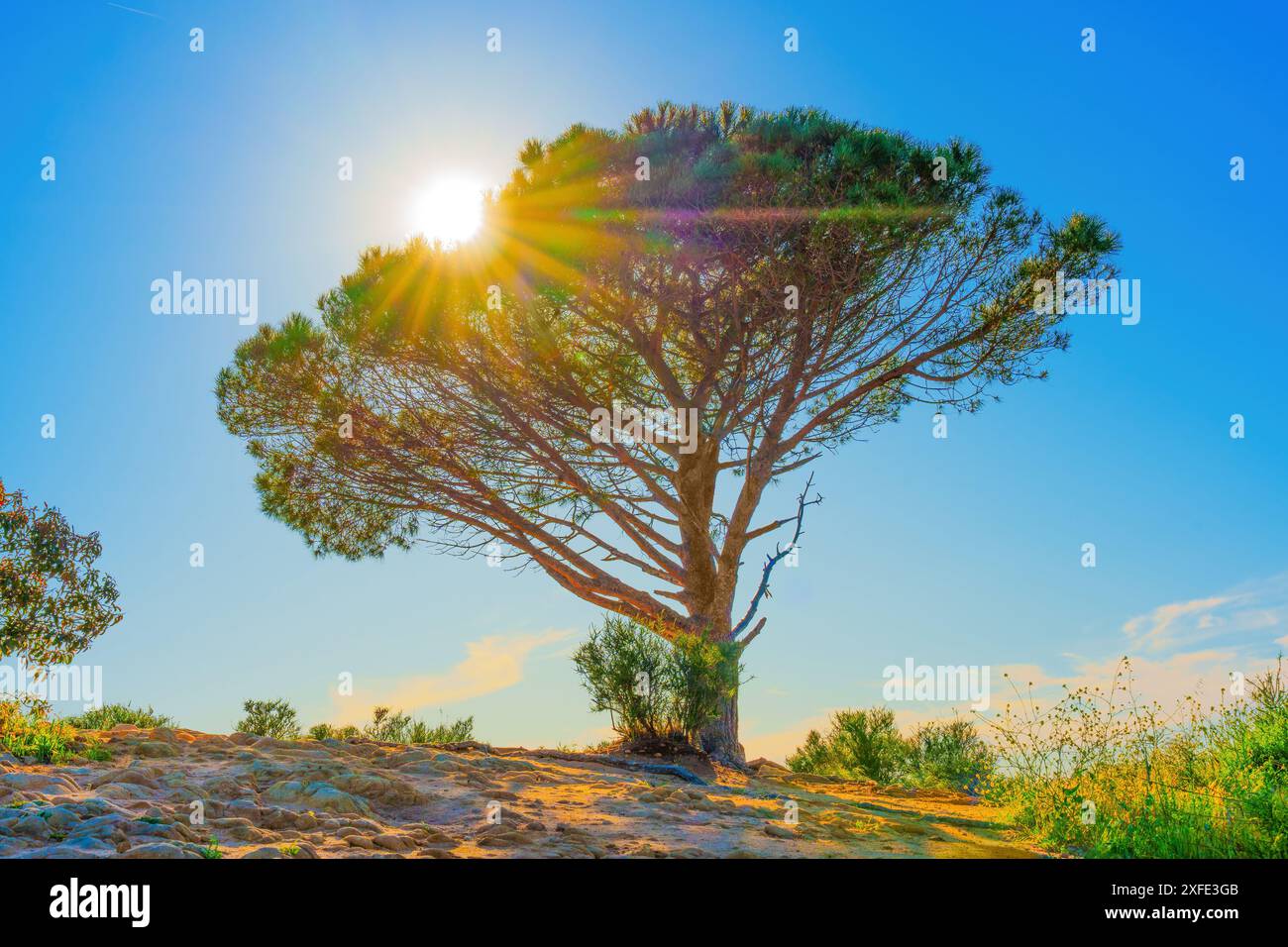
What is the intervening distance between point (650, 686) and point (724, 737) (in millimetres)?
1214

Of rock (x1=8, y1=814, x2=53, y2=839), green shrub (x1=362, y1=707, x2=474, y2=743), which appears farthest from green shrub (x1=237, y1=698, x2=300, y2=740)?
rock (x1=8, y1=814, x2=53, y2=839)

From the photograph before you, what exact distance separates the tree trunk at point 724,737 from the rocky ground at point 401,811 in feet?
5.67

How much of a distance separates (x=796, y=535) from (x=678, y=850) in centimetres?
818

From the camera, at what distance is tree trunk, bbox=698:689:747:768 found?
34.9 ft

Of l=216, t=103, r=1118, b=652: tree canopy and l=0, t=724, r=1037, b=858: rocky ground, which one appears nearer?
l=0, t=724, r=1037, b=858: rocky ground

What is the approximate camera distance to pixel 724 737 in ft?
35.6

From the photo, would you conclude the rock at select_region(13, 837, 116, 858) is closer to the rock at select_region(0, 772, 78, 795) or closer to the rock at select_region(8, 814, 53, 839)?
the rock at select_region(8, 814, 53, 839)

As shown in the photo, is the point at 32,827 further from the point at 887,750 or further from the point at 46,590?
the point at 887,750

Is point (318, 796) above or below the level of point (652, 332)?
below

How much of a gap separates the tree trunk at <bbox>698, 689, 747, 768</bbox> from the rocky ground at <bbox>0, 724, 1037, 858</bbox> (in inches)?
68.1

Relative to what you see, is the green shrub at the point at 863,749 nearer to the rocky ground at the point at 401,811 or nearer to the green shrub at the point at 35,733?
the rocky ground at the point at 401,811

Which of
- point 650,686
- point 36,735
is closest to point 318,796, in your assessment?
point 36,735
